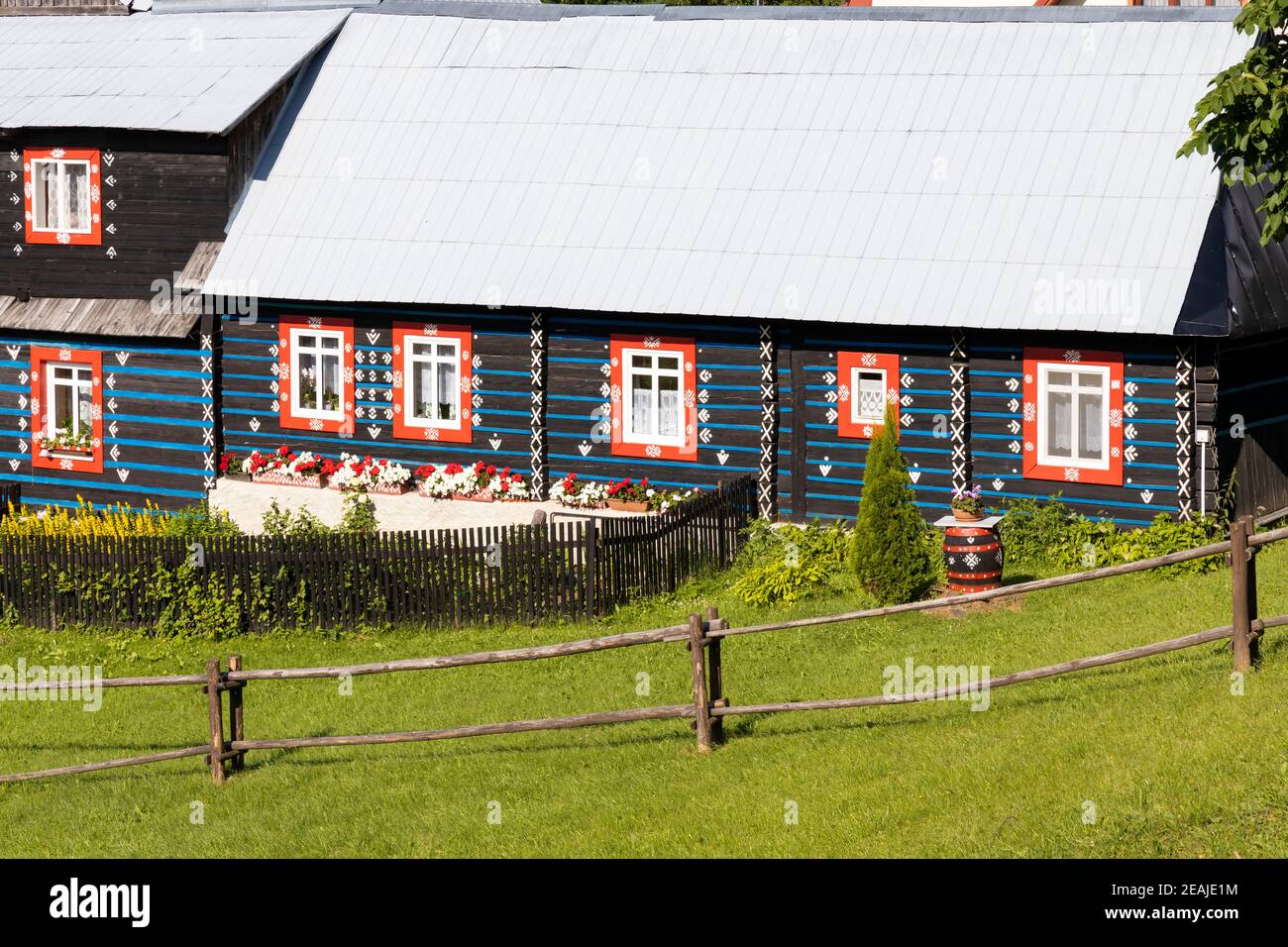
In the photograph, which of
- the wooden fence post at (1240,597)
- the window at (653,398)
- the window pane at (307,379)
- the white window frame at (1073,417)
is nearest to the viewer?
the wooden fence post at (1240,597)

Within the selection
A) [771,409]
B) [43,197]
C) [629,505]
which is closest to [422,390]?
[629,505]

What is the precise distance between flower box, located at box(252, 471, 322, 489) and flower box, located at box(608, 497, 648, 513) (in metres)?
4.19

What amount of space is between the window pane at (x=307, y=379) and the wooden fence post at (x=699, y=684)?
12.1m

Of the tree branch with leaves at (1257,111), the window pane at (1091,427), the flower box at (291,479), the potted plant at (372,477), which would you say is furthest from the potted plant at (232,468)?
the tree branch with leaves at (1257,111)

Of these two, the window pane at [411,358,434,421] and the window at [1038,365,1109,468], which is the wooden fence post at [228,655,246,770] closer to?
the window pane at [411,358,434,421]

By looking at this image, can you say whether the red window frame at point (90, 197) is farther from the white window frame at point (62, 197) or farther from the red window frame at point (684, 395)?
the red window frame at point (684, 395)

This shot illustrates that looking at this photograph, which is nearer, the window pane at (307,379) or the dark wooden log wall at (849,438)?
the dark wooden log wall at (849,438)

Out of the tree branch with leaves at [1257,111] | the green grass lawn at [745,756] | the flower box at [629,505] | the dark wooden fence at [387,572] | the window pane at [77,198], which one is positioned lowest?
the green grass lawn at [745,756]

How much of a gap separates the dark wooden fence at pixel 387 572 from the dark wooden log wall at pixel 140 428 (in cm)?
449

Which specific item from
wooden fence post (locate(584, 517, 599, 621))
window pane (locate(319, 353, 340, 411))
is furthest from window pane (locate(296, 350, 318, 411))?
wooden fence post (locate(584, 517, 599, 621))

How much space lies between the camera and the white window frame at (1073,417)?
21031 mm

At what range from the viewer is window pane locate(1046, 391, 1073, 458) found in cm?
2142

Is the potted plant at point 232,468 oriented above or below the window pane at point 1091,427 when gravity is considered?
below

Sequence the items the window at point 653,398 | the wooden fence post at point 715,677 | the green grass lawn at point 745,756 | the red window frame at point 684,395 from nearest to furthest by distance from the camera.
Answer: the green grass lawn at point 745,756 < the wooden fence post at point 715,677 < the red window frame at point 684,395 < the window at point 653,398
